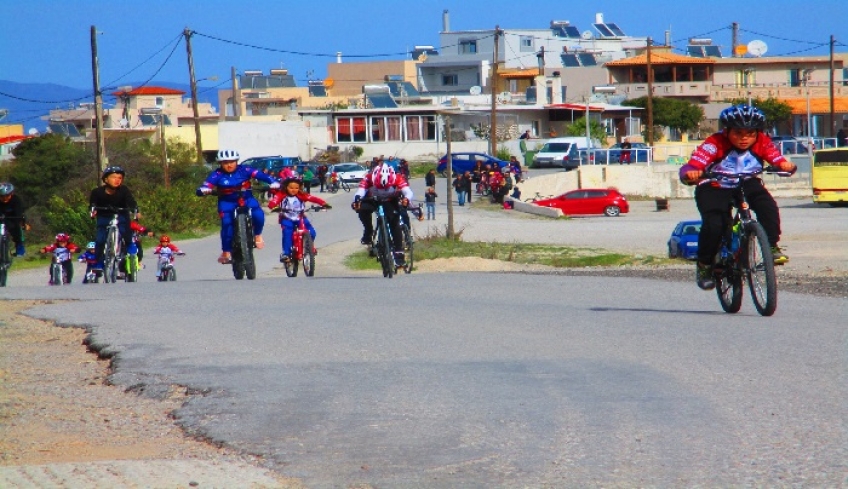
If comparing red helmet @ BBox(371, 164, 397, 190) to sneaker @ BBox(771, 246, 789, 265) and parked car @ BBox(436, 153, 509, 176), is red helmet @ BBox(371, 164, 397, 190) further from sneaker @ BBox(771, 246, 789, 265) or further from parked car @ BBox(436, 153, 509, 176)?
parked car @ BBox(436, 153, 509, 176)

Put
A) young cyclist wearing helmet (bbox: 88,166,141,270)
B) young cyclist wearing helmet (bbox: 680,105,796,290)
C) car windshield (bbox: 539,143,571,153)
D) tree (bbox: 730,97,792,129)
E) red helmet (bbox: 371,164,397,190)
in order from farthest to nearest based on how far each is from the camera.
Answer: tree (bbox: 730,97,792,129) < car windshield (bbox: 539,143,571,153) < young cyclist wearing helmet (bbox: 88,166,141,270) < red helmet (bbox: 371,164,397,190) < young cyclist wearing helmet (bbox: 680,105,796,290)

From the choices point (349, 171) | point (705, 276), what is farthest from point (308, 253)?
point (349, 171)

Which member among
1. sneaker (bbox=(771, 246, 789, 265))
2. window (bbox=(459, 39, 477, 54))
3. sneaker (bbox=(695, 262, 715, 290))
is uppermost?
window (bbox=(459, 39, 477, 54))

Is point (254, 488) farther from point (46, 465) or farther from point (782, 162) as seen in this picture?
point (782, 162)

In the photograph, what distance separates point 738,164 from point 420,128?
265ft

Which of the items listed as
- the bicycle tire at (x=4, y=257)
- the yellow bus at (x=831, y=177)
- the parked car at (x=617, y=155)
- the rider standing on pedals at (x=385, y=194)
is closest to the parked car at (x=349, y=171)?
the parked car at (x=617, y=155)

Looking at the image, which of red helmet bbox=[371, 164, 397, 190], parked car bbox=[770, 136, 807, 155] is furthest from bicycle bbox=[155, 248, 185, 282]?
parked car bbox=[770, 136, 807, 155]

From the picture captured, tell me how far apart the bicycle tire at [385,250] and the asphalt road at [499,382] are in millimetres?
3460

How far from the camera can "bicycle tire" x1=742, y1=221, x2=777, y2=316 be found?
9.91m

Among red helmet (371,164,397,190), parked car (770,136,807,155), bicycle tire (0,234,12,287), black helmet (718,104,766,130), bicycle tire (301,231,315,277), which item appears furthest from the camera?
parked car (770,136,807,155)

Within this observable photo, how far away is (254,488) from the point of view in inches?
206

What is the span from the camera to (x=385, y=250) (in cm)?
1730

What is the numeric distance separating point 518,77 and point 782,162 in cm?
11017

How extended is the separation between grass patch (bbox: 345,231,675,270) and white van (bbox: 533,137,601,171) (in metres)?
40.6
